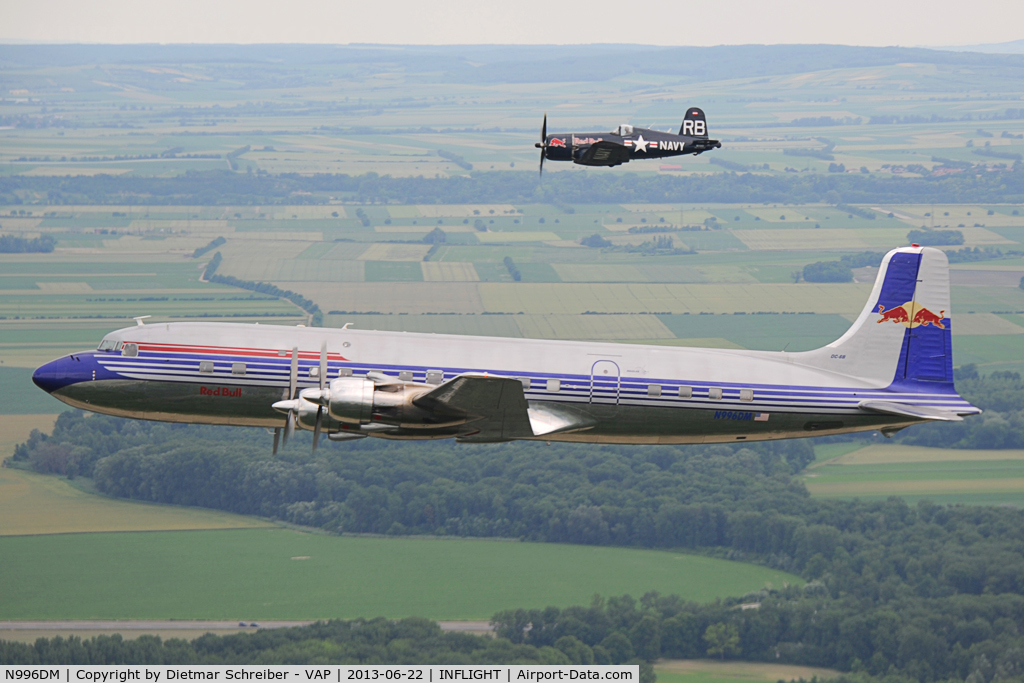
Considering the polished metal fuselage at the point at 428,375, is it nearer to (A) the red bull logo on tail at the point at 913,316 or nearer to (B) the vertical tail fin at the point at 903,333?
(B) the vertical tail fin at the point at 903,333

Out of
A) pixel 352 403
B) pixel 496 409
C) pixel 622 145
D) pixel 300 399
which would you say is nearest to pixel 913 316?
pixel 496 409

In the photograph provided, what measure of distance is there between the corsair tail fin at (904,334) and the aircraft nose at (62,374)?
3097cm

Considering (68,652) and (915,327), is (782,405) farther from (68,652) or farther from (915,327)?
(68,652)

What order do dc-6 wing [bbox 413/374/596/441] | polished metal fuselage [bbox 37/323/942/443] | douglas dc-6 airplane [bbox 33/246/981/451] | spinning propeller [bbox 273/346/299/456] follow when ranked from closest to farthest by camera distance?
dc-6 wing [bbox 413/374/596/441], spinning propeller [bbox 273/346/299/456], douglas dc-6 airplane [bbox 33/246/981/451], polished metal fuselage [bbox 37/323/942/443]

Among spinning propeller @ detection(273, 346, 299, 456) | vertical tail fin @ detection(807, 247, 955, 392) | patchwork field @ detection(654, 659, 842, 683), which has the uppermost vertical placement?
vertical tail fin @ detection(807, 247, 955, 392)

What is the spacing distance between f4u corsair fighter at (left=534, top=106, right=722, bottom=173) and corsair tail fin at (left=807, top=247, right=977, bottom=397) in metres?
19.8

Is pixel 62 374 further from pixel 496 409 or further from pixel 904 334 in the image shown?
pixel 904 334

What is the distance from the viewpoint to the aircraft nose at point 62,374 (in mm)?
47375

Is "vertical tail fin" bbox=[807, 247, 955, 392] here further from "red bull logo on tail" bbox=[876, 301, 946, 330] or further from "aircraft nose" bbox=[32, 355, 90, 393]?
"aircraft nose" bbox=[32, 355, 90, 393]

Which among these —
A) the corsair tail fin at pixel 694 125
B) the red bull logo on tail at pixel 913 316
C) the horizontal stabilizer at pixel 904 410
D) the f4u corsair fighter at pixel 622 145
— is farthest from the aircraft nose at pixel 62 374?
the corsair tail fin at pixel 694 125

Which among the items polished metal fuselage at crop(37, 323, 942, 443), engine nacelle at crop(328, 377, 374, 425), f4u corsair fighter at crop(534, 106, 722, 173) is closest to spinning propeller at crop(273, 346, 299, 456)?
polished metal fuselage at crop(37, 323, 942, 443)

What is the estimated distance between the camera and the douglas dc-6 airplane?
4438cm

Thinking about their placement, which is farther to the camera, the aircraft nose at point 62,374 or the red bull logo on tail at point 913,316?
the red bull logo on tail at point 913,316

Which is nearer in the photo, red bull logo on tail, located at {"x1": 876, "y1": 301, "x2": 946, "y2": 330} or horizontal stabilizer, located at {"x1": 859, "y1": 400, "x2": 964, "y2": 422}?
horizontal stabilizer, located at {"x1": 859, "y1": 400, "x2": 964, "y2": 422}
